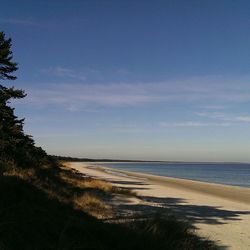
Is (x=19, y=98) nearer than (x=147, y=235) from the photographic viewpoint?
No

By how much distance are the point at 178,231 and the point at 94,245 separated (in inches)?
142

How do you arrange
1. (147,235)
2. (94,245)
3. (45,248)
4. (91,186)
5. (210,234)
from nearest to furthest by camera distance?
1. (45,248)
2. (94,245)
3. (147,235)
4. (210,234)
5. (91,186)

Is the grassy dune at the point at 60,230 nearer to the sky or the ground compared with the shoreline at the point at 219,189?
nearer to the sky

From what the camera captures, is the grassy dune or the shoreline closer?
the grassy dune

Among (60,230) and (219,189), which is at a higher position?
(60,230)

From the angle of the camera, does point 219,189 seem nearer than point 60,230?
No

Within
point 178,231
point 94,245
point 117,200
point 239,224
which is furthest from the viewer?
point 117,200

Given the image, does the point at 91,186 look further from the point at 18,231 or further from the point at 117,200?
the point at 18,231

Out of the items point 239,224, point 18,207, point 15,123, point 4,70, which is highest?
point 4,70

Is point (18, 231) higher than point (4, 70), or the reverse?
point (4, 70)

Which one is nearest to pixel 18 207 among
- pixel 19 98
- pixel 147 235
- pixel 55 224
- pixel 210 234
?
pixel 55 224

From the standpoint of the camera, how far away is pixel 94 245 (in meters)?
6.86

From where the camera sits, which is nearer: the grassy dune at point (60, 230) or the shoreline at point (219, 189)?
the grassy dune at point (60, 230)

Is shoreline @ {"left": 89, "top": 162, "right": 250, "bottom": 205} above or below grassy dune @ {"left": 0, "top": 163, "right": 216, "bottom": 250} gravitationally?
below
